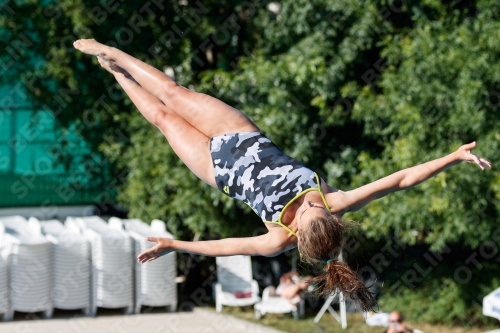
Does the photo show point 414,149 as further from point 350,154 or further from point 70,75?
point 70,75

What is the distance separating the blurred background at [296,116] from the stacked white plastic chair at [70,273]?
1.71m

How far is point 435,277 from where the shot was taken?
37.3 feet

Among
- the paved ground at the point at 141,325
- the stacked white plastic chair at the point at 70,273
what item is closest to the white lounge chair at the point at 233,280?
the paved ground at the point at 141,325

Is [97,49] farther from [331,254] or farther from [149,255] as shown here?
[331,254]

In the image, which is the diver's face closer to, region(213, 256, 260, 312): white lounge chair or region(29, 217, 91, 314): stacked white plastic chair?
region(29, 217, 91, 314): stacked white plastic chair

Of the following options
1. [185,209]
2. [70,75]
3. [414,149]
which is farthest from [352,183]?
[70,75]

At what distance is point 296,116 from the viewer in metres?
10.9

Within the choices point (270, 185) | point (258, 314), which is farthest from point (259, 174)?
point (258, 314)

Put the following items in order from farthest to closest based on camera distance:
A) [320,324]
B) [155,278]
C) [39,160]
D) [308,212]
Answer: [39,160] → [155,278] → [320,324] → [308,212]

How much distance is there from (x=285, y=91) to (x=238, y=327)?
3769mm

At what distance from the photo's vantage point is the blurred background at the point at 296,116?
964cm

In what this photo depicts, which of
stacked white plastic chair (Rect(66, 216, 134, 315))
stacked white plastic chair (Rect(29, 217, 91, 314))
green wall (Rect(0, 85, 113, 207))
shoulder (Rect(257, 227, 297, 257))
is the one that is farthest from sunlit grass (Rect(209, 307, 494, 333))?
shoulder (Rect(257, 227, 297, 257))

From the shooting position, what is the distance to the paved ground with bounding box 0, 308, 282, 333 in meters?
11.2

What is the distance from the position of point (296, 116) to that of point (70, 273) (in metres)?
4.26
